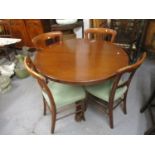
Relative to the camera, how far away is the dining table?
1395 millimetres

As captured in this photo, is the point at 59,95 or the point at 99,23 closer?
the point at 59,95

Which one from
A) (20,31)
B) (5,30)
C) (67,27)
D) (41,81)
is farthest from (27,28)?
(41,81)

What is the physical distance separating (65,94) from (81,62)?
0.37 metres

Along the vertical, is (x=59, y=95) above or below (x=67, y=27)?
below

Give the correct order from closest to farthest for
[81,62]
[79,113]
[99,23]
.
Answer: [81,62], [79,113], [99,23]

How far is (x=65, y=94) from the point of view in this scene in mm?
1640

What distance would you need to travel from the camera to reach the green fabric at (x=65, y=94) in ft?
5.24

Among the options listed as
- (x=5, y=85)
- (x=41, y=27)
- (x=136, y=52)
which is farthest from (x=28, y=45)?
(x=136, y=52)

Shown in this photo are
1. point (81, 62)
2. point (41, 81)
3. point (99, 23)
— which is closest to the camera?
point (41, 81)

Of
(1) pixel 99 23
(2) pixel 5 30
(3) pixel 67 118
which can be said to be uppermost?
(1) pixel 99 23

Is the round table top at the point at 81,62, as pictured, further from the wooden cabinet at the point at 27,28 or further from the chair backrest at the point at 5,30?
the chair backrest at the point at 5,30

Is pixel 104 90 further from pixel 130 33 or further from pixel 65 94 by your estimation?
pixel 130 33

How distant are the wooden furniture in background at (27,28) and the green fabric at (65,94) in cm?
189

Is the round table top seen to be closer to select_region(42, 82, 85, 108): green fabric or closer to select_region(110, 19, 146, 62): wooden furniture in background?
select_region(42, 82, 85, 108): green fabric
